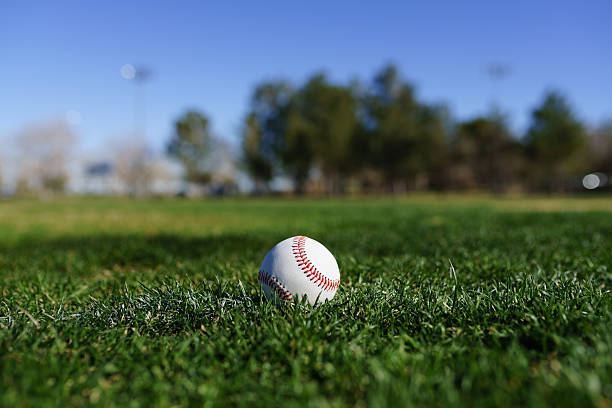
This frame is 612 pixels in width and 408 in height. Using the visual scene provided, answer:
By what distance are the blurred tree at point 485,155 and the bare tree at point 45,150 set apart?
52.2 m

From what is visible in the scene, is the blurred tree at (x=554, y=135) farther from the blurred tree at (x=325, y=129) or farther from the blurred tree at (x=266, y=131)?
the blurred tree at (x=266, y=131)

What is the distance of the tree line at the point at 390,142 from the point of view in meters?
35.4

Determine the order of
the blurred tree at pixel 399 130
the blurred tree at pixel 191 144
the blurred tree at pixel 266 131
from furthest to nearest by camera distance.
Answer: the blurred tree at pixel 191 144
the blurred tree at pixel 266 131
the blurred tree at pixel 399 130

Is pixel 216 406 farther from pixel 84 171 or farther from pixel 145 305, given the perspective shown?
pixel 84 171

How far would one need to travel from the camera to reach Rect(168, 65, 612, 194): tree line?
35375 millimetres

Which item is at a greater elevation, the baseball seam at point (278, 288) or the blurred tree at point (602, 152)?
the blurred tree at point (602, 152)

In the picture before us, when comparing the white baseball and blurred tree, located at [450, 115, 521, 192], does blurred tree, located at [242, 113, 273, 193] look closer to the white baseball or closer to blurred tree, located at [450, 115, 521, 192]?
blurred tree, located at [450, 115, 521, 192]

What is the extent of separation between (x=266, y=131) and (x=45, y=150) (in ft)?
104

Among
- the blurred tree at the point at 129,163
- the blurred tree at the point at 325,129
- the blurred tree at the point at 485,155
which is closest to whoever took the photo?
the blurred tree at the point at 325,129

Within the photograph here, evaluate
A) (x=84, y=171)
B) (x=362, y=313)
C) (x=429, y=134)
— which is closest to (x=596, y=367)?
(x=362, y=313)

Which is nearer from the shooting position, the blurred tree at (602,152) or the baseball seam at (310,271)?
the baseball seam at (310,271)

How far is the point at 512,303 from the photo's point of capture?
220 centimetres

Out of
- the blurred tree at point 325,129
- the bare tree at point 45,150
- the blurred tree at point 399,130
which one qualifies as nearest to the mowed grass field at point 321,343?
the blurred tree at point 399,130

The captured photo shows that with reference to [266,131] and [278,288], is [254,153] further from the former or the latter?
[278,288]
